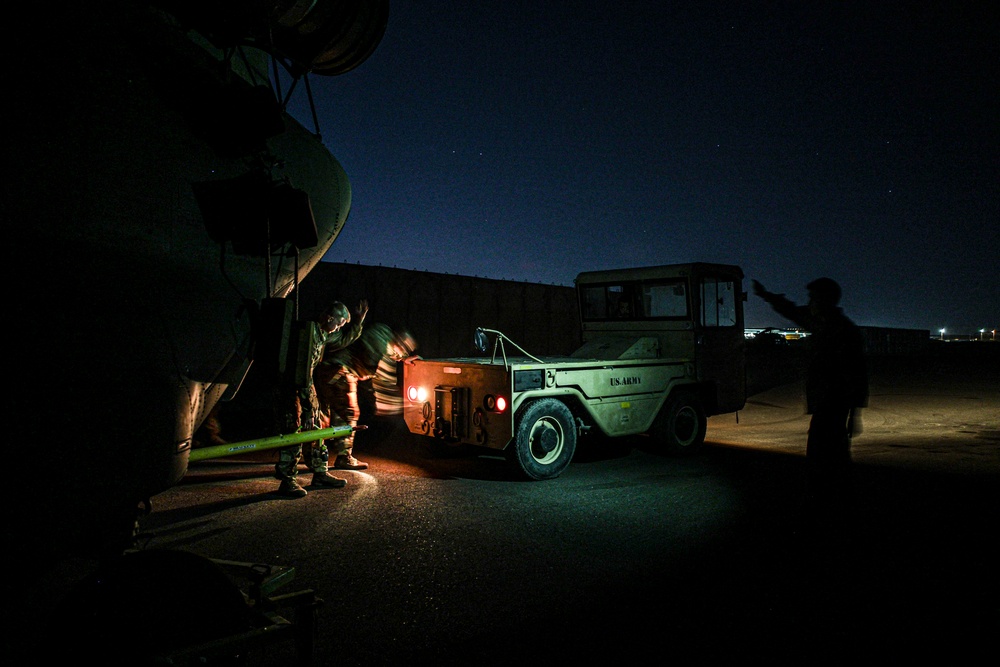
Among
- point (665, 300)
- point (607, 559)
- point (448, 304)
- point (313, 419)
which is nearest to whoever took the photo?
point (607, 559)

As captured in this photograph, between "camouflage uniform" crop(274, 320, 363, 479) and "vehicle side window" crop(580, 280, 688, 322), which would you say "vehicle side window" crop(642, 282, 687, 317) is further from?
"camouflage uniform" crop(274, 320, 363, 479)

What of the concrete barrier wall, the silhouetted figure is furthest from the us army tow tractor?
the concrete barrier wall

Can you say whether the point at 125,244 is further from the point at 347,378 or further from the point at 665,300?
the point at 665,300

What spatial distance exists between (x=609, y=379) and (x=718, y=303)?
2.20m

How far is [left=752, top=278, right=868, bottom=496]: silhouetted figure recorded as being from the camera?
445 centimetres

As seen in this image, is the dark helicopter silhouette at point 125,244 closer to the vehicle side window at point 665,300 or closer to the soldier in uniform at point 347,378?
the soldier in uniform at point 347,378

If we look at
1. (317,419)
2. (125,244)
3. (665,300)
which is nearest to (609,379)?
(665,300)

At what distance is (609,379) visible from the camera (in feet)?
22.2

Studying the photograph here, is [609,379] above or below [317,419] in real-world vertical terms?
above

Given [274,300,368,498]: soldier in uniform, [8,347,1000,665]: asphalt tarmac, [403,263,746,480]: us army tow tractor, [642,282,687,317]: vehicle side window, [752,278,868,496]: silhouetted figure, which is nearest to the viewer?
[8,347,1000,665]: asphalt tarmac

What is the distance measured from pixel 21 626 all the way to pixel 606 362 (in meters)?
5.38

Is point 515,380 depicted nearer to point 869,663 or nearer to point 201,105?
point 869,663

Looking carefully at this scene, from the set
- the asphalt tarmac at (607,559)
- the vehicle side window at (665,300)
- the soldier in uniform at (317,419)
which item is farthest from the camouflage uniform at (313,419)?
the vehicle side window at (665,300)

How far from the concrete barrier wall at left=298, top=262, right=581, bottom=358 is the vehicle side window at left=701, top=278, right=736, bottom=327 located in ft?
12.4
